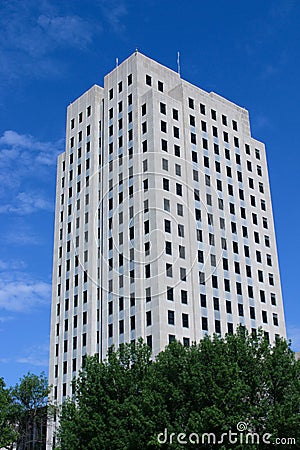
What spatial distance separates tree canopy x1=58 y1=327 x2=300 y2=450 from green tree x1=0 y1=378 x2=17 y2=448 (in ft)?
49.0

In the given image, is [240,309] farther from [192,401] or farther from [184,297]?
[192,401]

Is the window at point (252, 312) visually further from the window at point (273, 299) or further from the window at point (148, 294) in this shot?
the window at point (148, 294)

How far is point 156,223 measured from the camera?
66188 millimetres

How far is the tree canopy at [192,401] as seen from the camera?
131 ft

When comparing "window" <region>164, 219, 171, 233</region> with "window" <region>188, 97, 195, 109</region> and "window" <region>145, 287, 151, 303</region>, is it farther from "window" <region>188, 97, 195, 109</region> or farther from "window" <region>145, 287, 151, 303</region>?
"window" <region>188, 97, 195, 109</region>

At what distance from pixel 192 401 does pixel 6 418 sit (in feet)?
98.1

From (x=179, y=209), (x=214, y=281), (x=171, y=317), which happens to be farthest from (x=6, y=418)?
(x=179, y=209)

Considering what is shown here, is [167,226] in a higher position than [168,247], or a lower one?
higher

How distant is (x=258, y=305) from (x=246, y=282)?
3.25m

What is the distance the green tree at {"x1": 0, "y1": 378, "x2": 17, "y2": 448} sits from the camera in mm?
61375

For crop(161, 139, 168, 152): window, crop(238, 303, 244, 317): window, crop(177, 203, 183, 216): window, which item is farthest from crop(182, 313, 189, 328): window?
crop(161, 139, 168, 152): window

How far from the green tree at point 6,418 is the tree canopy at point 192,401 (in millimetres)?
14939

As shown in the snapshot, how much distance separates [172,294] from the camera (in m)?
64.7

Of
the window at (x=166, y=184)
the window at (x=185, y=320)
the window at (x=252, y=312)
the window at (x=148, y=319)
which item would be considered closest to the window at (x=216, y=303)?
the window at (x=185, y=320)
